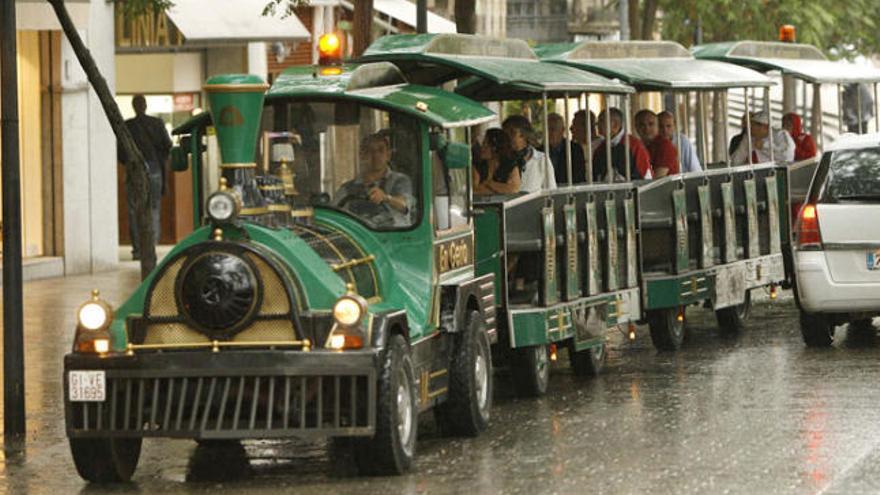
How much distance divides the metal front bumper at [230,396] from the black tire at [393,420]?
0.17m

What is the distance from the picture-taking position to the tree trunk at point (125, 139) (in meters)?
17.0

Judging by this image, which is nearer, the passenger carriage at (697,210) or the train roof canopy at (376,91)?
the train roof canopy at (376,91)

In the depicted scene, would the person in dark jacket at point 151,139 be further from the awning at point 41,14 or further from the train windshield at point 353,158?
the train windshield at point 353,158

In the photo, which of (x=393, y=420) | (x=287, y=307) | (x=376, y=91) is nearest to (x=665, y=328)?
(x=376, y=91)

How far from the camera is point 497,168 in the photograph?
17.4 m

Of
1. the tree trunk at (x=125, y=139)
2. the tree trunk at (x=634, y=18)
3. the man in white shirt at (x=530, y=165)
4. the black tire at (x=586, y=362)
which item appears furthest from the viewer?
the tree trunk at (x=634, y=18)

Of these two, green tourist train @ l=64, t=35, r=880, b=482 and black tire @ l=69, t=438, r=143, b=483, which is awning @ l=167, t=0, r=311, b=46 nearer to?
green tourist train @ l=64, t=35, r=880, b=482

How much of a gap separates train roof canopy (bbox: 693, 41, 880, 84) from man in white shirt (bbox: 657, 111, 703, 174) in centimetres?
318

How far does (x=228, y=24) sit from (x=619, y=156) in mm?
12452

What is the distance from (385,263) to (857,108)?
50.5 ft

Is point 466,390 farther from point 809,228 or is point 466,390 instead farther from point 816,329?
point 816,329

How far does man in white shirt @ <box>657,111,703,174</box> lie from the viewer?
21219 millimetres

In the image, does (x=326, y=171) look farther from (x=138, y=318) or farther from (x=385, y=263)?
(x=138, y=318)

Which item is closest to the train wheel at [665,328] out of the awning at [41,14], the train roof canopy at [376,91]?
the train roof canopy at [376,91]
